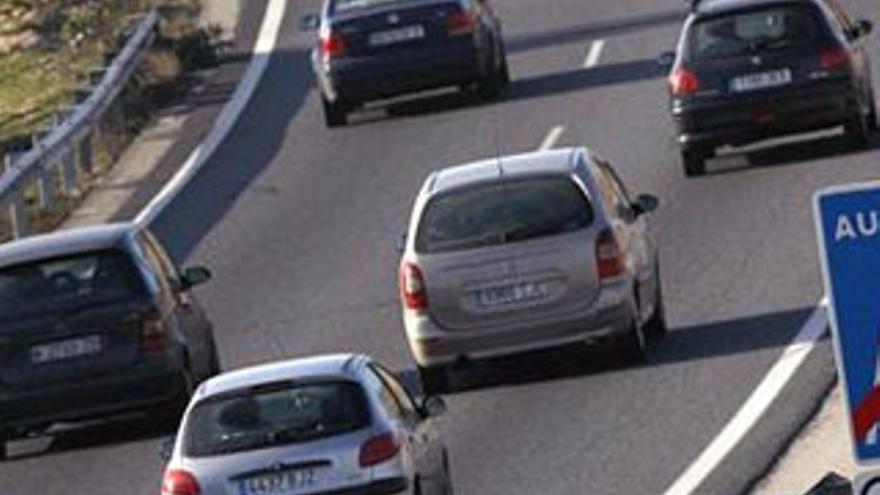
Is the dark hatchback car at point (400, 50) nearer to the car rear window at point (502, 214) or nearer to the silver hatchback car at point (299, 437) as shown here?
the car rear window at point (502, 214)

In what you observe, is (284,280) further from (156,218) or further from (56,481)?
(56,481)

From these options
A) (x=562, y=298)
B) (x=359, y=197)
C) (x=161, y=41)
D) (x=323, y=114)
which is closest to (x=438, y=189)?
(x=562, y=298)

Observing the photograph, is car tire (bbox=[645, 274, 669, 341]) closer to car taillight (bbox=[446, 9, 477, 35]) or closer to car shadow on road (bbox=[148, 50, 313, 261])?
car shadow on road (bbox=[148, 50, 313, 261])

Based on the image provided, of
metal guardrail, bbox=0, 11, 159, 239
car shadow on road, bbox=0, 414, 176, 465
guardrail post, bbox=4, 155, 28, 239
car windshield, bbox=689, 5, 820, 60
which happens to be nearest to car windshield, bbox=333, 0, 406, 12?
metal guardrail, bbox=0, 11, 159, 239

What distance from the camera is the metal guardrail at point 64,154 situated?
3319cm

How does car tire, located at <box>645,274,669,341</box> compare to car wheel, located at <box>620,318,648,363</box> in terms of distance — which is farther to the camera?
car tire, located at <box>645,274,669,341</box>

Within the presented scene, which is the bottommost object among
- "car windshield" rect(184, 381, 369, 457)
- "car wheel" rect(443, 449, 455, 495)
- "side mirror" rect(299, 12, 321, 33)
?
"side mirror" rect(299, 12, 321, 33)

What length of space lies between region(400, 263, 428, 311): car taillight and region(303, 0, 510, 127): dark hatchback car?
14.3 m

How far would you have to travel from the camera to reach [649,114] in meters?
37.2

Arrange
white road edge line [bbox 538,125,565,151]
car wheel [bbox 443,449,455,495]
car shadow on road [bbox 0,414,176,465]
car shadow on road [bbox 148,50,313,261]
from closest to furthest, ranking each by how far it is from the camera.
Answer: car wheel [bbox 443,449,455,495] < car shadow on road [bbox 0,414,176,465] < car shadow on road [bbox 148,50,313,261] < white road edge line [bbox 538,125,565,151]

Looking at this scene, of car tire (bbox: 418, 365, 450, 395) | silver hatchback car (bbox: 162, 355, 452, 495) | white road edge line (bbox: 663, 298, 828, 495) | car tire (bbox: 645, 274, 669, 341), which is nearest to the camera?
silver hatchback car (bbox: 162, 355, 452, 495)

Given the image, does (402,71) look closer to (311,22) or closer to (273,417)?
(311,22)

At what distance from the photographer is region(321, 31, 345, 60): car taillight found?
39062mm

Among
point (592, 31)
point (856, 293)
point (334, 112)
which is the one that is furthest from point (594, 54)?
point (856, 293)
